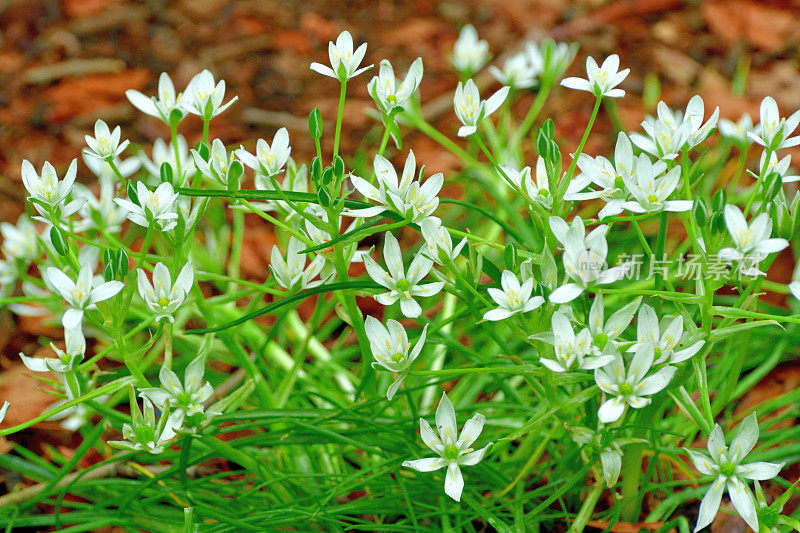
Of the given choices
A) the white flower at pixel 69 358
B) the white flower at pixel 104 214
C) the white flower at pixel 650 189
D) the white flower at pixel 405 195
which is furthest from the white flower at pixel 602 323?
the white flower at pixel 104 214

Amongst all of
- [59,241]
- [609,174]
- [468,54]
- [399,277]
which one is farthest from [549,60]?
[59,241]

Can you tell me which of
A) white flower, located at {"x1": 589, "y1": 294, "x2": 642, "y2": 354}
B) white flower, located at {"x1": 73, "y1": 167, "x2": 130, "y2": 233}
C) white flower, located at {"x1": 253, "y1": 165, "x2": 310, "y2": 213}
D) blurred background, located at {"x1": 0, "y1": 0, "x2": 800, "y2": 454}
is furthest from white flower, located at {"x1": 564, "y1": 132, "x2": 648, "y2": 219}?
blurred background, located at {"x1": 0, "y1": 0, "x2": 800, "y2": 454}

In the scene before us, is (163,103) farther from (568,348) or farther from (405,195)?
(568,348)

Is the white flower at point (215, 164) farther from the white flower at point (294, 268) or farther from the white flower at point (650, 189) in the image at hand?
the white flower at point (650, 189)

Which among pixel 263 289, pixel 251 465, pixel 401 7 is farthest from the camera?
pixel 401 7

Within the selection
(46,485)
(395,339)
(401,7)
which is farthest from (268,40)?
(395,339)

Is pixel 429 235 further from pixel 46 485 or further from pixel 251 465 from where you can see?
pixel 46 485
